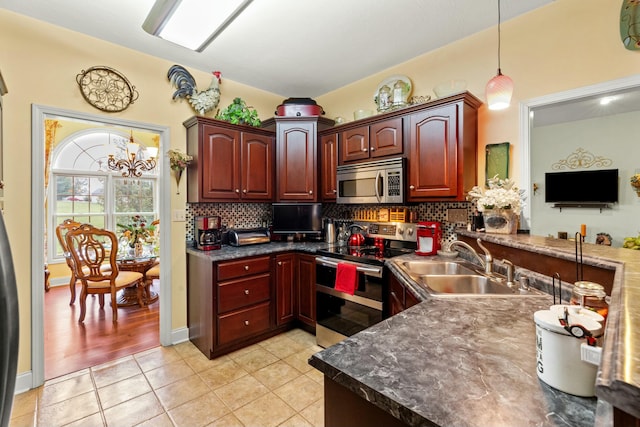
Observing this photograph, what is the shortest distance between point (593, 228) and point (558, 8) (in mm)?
2713

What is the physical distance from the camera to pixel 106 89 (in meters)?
2.45

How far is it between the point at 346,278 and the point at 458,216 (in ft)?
3.68

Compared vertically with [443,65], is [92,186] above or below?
below

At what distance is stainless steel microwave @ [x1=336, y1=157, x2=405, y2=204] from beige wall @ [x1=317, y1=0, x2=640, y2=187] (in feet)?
2.27

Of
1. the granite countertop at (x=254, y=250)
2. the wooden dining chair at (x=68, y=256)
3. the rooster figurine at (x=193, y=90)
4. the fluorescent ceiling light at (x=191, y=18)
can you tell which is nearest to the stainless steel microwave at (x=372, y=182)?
the granite countertop at (x=254, y=250)

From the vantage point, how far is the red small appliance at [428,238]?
97.0 inches

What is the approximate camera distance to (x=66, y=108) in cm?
228

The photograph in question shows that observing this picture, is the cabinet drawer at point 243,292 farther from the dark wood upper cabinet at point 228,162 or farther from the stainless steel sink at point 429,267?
the stainless steel sink at point 429,267

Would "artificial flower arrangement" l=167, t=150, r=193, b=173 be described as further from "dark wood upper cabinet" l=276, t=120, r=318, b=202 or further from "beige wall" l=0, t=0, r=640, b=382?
"dark wood upper cabinet" l=276, t=120, r=318, b=202

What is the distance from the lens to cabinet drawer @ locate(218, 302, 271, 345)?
256 cm

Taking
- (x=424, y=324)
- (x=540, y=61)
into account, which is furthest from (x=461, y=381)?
(x=540, y=61)

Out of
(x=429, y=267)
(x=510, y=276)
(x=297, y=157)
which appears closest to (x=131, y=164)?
(x=297, y=157)

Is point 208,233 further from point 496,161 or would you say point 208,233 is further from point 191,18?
point 496,161

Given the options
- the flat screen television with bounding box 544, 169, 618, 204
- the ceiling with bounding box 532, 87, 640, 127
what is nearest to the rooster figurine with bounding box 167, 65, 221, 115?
the ceiling with bounding box 532, 87, 640, 127
